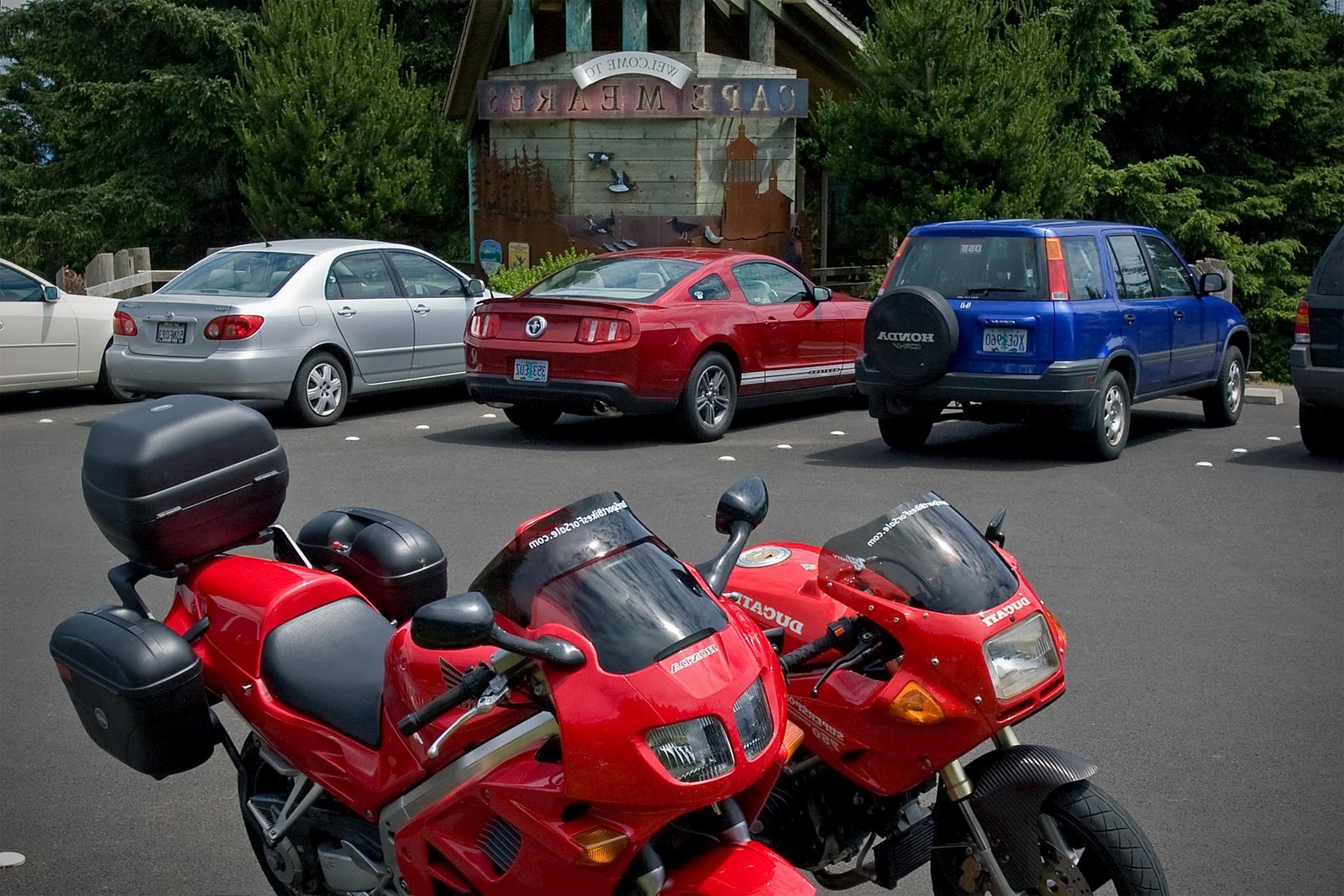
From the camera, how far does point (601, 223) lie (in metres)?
20.8

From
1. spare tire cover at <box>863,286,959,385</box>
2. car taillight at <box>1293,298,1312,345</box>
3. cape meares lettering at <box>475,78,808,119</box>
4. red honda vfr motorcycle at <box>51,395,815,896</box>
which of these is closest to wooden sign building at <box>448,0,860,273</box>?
cape meares lettering at <box>475,78,808,119</box>

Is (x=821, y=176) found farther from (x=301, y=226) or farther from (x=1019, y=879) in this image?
(x=1019, y=879)

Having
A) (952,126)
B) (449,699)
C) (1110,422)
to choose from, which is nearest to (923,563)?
(449,699)

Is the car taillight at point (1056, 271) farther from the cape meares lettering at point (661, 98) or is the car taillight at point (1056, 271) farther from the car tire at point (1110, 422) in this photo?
the cape meares lettering at point (661, 98)

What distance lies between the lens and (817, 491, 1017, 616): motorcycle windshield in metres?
3.35

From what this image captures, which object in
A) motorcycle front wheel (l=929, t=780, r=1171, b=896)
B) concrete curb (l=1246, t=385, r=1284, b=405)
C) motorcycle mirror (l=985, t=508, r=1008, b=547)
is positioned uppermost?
motorcycle mirror (l=985, t=508, r=1008, b=547)

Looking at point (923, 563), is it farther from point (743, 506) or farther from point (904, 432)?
point (904, 432)

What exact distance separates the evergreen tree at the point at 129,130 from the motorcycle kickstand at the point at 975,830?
23.7 meters

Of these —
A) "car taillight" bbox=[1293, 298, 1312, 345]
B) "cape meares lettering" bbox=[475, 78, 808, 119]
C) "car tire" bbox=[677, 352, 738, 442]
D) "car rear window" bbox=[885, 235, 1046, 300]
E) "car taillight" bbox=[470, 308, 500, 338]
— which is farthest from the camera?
"cape meares lettering" bbox=[475, 78, 808, 119]

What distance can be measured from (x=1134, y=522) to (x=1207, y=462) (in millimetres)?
2498

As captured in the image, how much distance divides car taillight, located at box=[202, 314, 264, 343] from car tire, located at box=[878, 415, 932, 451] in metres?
5.10

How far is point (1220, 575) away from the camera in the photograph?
7.63 metres

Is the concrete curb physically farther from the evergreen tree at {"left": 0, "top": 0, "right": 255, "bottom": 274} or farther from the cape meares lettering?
the evergreen tree at {"left": 0, "top": 0, "right": 255, "bottom": 274}

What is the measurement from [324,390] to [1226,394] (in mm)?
7733
